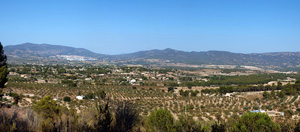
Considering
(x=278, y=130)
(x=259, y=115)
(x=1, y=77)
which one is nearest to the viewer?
(x=278, y=130)

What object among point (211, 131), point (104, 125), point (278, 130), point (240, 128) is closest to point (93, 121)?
point (104, 125)

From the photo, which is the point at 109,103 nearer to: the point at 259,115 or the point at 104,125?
the point at 104,125

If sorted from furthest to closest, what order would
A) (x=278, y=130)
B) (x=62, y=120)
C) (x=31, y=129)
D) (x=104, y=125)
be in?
(x=278, y=130)
(x=62, y=120)
(x=104, y=125)
(x=31, y=129)

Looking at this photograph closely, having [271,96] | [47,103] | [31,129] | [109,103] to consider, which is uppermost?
[109,103]

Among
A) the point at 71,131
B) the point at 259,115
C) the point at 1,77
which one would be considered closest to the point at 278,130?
the point at 259,115

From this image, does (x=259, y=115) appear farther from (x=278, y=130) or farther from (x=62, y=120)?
(x=62, y=120)

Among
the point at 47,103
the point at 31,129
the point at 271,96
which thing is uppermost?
the point at 31,129

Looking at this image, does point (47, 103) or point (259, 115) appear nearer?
point (259, 115)

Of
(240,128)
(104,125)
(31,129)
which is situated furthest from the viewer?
(240,128)

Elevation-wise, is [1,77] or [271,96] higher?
[1,77]
